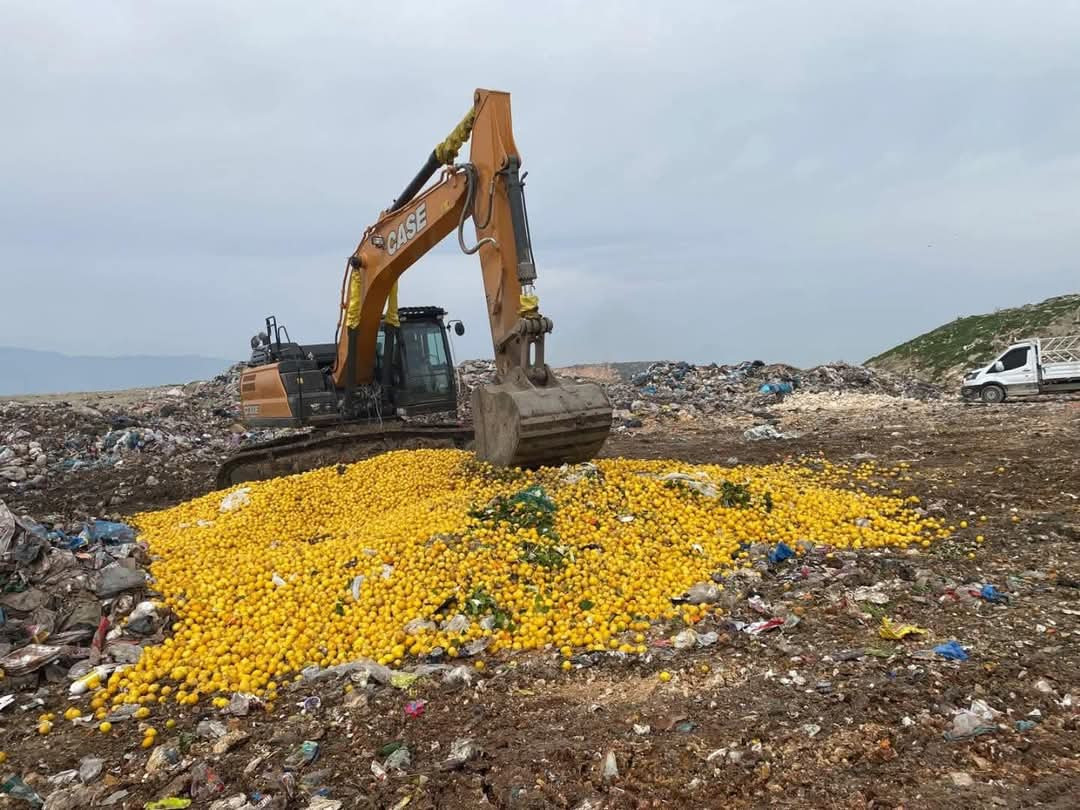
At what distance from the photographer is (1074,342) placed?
19.5 metres

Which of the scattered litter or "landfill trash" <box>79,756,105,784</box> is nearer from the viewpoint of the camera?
"landfill trash" <box>79,756,105,784</box>

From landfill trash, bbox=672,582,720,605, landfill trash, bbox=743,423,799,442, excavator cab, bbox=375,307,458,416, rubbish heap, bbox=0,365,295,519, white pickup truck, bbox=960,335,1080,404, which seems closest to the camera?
landfill trash, bbox=672,582,720,605

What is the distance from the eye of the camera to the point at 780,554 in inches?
222

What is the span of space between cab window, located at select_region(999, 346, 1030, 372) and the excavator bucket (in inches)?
675

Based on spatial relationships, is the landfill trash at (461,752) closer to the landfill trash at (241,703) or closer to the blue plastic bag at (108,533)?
the landfill trash at (241,703)

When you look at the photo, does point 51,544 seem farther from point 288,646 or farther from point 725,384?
point 725,384

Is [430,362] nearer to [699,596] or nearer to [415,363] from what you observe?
[415,363]

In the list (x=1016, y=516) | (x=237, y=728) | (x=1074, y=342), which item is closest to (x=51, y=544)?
(x=237, y=728)

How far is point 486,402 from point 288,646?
3.30m

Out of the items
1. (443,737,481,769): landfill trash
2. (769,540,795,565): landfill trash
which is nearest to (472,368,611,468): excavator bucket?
(769,540,795,565): landfill trash

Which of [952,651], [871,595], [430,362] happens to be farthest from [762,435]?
[952,651]

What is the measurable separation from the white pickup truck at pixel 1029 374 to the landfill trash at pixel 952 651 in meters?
18.2

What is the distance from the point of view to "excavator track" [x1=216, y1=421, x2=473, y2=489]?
10273 mm

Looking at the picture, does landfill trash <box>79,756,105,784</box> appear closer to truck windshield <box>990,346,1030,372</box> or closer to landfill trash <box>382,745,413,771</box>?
landfill trash <box>382,745,413,771</box>
